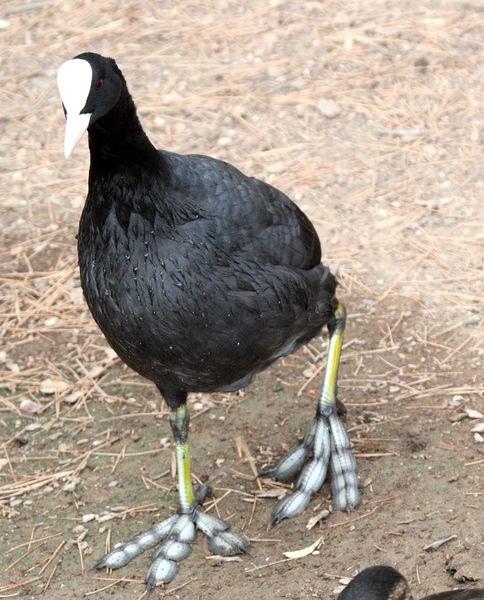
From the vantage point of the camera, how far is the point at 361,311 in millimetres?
6168

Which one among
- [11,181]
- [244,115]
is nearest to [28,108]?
[11,181]

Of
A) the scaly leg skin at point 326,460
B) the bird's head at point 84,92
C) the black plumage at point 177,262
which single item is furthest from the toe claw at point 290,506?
the bird's head at point 84,92

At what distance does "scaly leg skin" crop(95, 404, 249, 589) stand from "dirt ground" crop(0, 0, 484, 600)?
0.21 ft

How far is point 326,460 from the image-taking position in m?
5.06

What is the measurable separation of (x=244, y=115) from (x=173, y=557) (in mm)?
4089

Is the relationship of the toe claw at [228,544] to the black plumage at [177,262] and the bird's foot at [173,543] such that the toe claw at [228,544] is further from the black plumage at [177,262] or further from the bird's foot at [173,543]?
the black plumage at [177,262]

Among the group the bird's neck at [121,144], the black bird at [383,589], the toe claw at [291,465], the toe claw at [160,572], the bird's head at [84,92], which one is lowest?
the toe claw at [291,465]

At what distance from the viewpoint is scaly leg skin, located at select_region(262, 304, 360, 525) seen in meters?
4.88

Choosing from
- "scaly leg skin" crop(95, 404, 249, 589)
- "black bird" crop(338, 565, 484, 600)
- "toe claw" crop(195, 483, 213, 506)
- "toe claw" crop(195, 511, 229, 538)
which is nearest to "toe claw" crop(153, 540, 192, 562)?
"scaly leg skin" crop(95, 404, 249, 589)

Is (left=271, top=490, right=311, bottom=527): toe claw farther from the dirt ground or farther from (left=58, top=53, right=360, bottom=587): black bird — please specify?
(left=58, top=53, right=360, bottom=587): black bird

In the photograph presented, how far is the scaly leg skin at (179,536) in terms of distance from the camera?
4.70m

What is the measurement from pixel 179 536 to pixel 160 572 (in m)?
0.22

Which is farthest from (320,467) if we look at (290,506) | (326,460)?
(290,506)

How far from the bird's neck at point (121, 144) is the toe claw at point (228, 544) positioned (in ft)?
5.95
